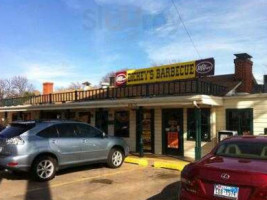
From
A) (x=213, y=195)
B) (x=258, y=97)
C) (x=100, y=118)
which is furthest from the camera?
(x=100, y=118)

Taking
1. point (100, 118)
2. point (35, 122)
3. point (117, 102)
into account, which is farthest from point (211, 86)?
point (35, 122)

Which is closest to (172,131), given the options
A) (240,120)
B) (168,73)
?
(168,73)

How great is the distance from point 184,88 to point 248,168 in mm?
10275

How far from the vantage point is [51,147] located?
10.7 meters

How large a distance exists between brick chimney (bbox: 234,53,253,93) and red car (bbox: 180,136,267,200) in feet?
41.8

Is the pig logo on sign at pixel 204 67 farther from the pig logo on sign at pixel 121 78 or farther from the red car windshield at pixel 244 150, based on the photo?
the red car windshield at pixel 244 150

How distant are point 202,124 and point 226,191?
10.3 meters

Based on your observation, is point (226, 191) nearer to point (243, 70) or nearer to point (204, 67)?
point (204, 67)

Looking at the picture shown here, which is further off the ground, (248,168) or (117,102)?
(117,102)

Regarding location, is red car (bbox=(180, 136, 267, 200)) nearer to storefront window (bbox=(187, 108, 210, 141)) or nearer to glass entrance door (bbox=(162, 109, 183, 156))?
storefront window (bbox=(187, 108, 210, 141))

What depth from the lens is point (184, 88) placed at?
1564 centimetres

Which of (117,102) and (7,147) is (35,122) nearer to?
(7,147)

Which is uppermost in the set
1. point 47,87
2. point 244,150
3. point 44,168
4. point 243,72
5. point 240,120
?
point 47,87

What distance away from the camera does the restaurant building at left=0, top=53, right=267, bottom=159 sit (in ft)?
46.9
